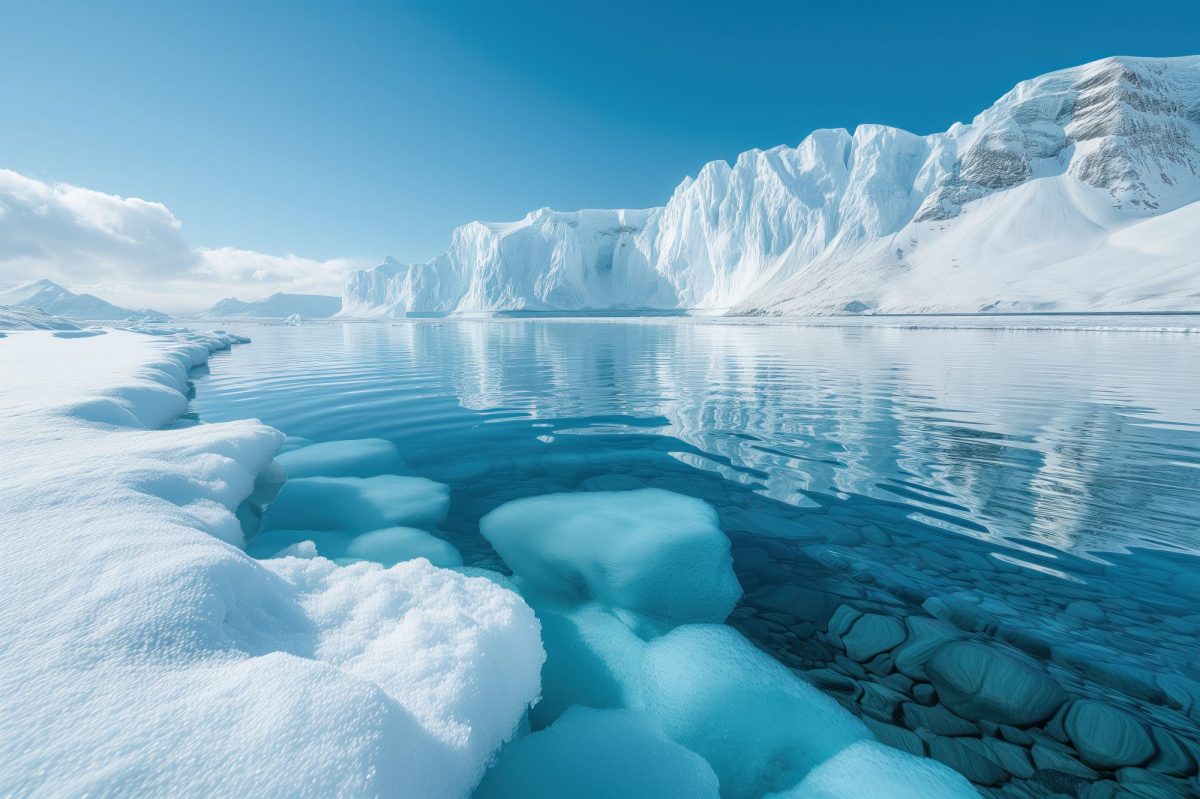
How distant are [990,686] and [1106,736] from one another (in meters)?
0.44

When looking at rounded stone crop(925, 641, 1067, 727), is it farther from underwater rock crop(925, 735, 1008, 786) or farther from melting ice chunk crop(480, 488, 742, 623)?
melting ice chunk crop(480, 488, 742, 623)

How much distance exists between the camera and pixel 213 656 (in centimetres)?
188

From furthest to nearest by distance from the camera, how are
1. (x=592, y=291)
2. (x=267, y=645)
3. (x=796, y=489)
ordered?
(x=592, y=291), (x=796, y=489), (x=267, y=645)

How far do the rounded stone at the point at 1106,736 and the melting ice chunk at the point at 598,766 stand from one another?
1.80 metres

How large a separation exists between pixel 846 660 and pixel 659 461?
3803mm

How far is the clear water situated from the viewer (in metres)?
3.16

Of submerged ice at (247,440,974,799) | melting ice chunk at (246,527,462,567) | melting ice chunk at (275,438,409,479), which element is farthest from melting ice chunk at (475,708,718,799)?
melting ice chunk at (275,438,409,479)

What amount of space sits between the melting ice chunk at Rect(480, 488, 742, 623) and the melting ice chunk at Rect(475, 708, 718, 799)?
3.45 feet

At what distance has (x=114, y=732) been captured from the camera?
4.66 ft

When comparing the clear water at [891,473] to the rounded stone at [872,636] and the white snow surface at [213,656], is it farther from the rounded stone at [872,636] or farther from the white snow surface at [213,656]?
the white snow surface at [213,656]

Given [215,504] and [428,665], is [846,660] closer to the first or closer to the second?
[428,665]

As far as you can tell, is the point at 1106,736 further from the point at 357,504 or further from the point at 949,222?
the point at 949,222

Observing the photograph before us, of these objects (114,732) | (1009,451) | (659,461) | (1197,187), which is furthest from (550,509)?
(1197,187)

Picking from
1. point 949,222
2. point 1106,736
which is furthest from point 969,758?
point 949,222
